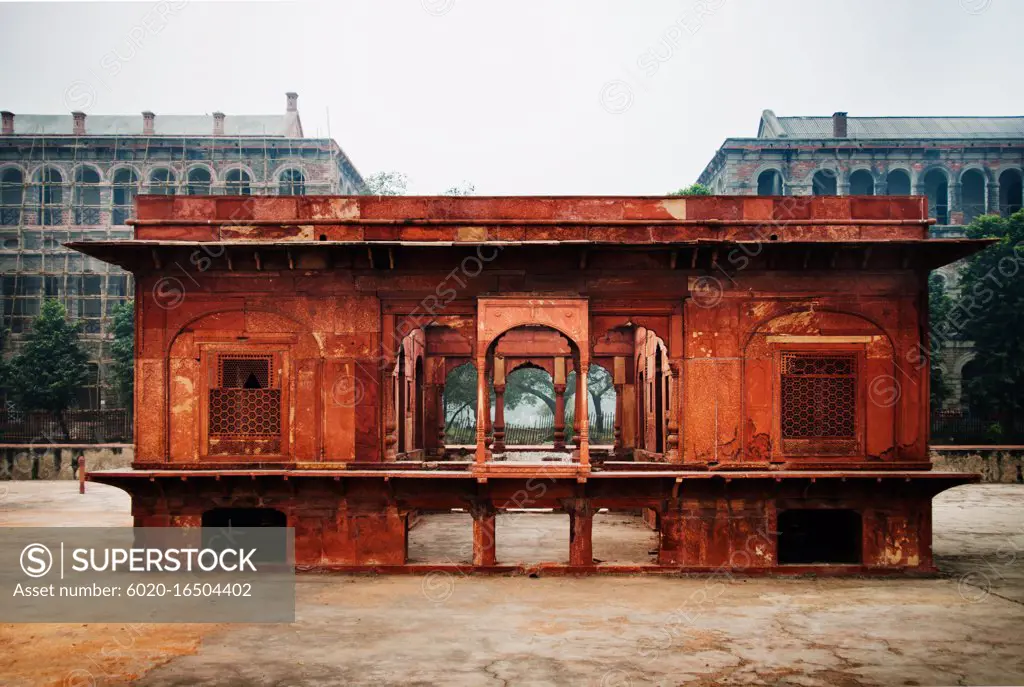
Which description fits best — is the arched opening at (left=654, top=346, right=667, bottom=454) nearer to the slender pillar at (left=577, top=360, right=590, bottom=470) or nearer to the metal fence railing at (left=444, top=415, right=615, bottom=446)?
the slender pillar at (left=577, top=360, right=590, bottom=470)

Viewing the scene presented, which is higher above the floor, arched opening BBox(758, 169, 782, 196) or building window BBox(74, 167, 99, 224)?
arched opening BBox(758, 169, 782, 196)

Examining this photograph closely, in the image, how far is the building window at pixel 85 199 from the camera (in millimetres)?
47312

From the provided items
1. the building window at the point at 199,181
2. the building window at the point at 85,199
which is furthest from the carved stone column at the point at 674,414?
the building window at the point at 85,199

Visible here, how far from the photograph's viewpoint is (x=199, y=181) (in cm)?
4809

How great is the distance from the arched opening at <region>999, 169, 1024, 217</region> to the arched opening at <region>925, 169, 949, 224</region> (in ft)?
8.26

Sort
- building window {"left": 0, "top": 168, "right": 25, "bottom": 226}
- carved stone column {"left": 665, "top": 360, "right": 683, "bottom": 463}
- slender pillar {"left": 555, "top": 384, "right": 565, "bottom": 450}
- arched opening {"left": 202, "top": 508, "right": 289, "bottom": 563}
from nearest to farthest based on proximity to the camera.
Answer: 1. arched opening {"left": 202, "top": 508, "right": 289, "bottom": 563}
2. carved stone column {"left": 665, "top": 360, "right": 683, "bottom": 463}
3. slender pillar {"left": 555, "top": 384, "right": 565, "bottom": 450}
4. building window {"left": 0, "top": 168, "right": 25, "bottom": 226}

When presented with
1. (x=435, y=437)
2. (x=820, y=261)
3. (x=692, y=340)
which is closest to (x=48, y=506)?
(x=435, y=437)

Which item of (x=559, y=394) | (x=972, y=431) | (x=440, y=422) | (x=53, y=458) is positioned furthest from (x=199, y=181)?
(x=972, y=431)

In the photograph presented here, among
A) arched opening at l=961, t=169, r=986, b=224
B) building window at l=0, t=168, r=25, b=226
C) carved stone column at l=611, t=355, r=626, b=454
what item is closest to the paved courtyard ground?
carved stone column at l=611, t=355, r=626, b=454

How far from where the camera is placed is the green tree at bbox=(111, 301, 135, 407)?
40.5 meters

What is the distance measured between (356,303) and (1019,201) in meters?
42.1

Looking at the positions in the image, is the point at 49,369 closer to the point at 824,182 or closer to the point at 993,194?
the point at 824,182

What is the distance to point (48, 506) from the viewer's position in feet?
85.6

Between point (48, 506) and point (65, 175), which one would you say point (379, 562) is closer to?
point (48, 506)
